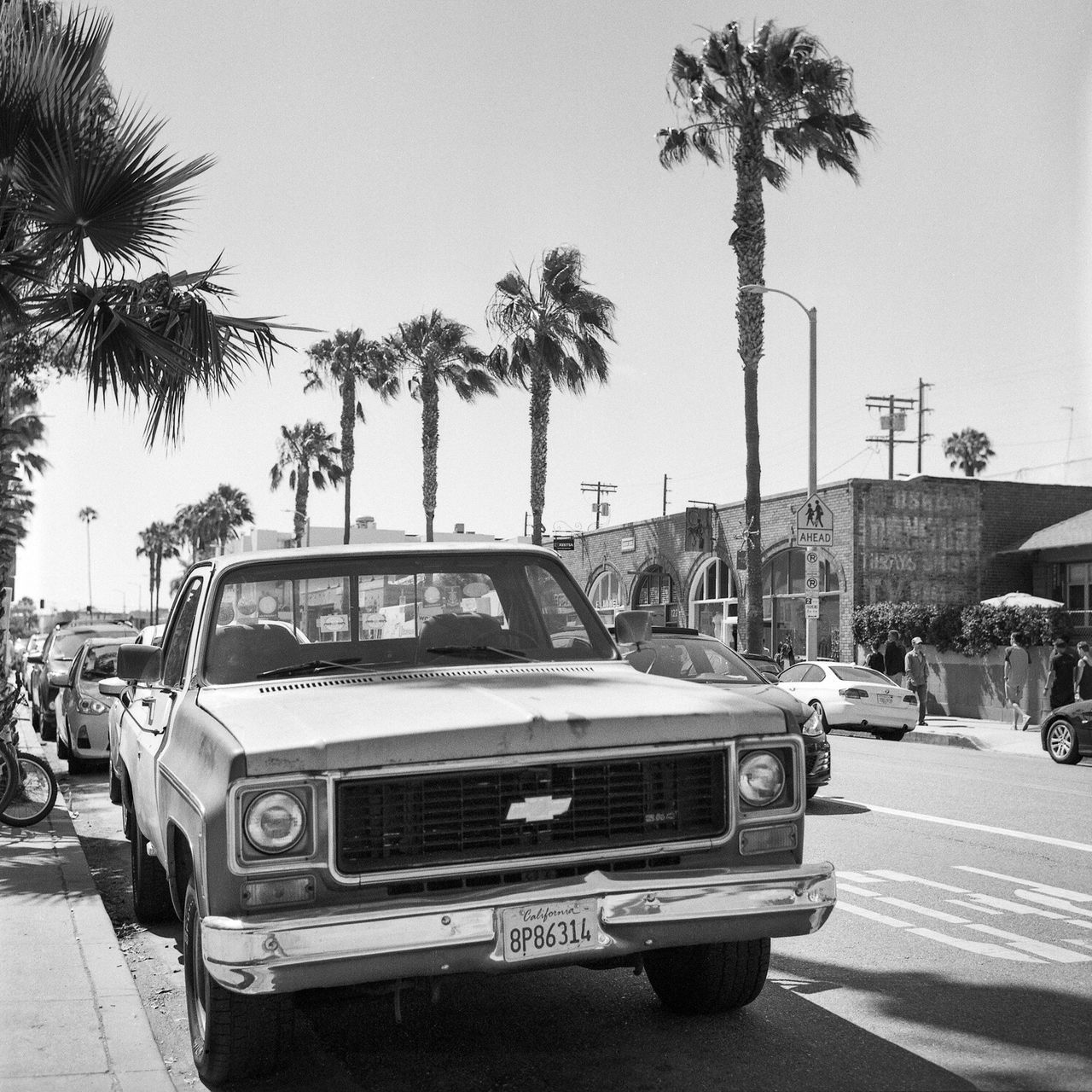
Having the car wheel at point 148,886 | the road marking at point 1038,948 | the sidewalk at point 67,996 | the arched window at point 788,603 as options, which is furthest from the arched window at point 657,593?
the sidewalk at point 67,996

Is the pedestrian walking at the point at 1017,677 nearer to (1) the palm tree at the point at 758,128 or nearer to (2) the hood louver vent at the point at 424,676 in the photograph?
(1) the palm tree at the point at 758,128

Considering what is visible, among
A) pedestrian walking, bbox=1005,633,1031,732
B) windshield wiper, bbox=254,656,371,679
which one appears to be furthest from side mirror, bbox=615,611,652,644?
pedestrian walking, bbox=1005,633,1031,732

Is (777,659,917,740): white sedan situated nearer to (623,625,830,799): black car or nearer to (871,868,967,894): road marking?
(623,625,830,799): black car

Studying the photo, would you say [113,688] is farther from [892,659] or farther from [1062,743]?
[892,659]

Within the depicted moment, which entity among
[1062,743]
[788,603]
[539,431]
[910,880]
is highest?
[539,431]

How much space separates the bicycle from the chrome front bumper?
6625 mm

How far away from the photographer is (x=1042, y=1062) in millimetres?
4574

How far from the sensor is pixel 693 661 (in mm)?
12172

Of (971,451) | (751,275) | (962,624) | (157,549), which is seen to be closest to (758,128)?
(751,275)

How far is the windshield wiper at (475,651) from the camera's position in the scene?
212 inches

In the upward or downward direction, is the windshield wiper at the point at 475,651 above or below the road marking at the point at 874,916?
above

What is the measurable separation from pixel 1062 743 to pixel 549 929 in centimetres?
1558

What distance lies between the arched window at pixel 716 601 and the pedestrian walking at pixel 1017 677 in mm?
11141

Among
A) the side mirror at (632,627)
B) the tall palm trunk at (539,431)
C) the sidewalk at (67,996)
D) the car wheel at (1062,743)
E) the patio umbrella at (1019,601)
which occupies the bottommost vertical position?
the car wheel at (1062,743)
